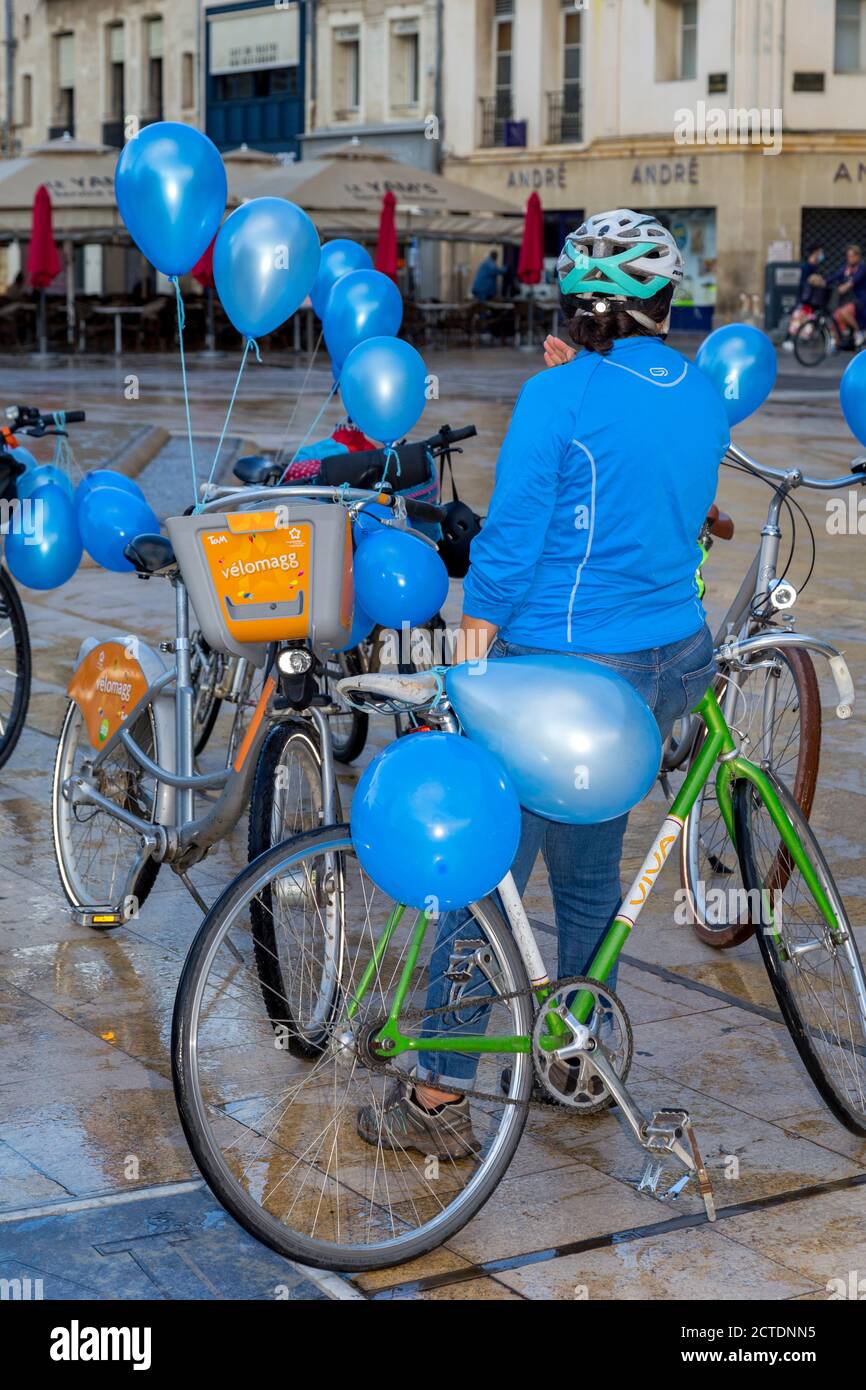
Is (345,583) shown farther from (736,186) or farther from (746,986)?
(736,186)

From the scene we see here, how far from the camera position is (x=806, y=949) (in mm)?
3932

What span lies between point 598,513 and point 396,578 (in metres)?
0.84

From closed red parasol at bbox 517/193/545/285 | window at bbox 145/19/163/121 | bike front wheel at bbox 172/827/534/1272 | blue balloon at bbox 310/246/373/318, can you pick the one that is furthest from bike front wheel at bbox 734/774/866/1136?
window at bbox 145/19/163/121

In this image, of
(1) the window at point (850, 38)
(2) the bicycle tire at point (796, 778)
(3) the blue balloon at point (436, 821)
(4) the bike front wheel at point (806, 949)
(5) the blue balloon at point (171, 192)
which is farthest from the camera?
(1) the window at point (850, 38)

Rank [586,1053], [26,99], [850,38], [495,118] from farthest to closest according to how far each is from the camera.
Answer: [26,99]
[495,118]
[850,38]
[586,1053]

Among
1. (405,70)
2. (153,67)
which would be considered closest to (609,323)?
(405,70)

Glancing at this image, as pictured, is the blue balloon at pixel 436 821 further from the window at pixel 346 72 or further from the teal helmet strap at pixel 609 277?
the window at pixel 346 72

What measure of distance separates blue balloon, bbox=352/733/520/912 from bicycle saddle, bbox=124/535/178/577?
174 centimetres

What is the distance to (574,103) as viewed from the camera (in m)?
38.0

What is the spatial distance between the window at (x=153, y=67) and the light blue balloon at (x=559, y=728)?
45.5 meters

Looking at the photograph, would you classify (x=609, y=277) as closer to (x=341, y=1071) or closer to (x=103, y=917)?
(x=341, y=1071)

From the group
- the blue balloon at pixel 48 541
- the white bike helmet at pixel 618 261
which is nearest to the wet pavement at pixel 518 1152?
the blue balloon at pixel 48 541

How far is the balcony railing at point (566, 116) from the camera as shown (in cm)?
3784

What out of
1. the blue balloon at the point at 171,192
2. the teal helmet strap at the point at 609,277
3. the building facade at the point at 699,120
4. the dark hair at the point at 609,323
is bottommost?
the dark hair at the point at 609,323
